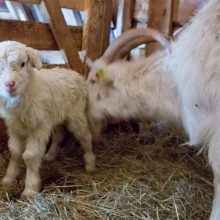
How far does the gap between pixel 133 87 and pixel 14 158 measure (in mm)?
1162

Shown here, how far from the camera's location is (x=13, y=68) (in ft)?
9.93

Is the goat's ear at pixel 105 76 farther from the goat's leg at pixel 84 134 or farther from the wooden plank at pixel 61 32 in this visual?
the wooden plank at pixel 61 32

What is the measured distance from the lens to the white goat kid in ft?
11.1

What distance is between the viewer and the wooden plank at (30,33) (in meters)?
4.02

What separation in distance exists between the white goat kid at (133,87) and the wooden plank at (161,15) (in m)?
0.98

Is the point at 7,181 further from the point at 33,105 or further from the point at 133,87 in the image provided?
the point at 133,87

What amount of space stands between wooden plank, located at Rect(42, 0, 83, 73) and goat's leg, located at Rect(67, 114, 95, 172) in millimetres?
829

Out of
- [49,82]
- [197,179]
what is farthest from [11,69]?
[197,179]

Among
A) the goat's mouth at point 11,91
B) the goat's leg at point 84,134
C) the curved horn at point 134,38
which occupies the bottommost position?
the goat's leg at point 84,134

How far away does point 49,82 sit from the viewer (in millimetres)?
3611

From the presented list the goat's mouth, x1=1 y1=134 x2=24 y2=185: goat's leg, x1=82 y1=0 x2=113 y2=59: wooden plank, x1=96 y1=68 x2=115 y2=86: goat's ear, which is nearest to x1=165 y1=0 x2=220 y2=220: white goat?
x1=96 y1=68 x2=115 y2=86: goat's ear

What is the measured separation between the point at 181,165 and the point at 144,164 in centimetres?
36

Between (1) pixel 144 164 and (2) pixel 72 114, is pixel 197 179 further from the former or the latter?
(2) pixel 72 114

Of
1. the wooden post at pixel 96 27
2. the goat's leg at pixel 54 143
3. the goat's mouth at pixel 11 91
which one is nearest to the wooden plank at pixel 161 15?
the wooden post at pixel 96 27
